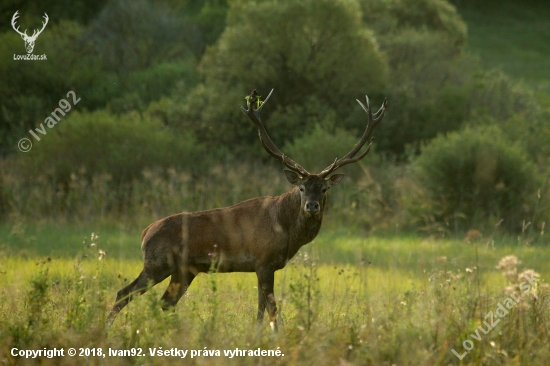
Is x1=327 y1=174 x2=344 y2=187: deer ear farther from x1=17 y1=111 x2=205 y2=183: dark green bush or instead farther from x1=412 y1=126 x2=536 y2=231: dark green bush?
x1=17 y1=111 x2=205 y2=183: dark green bush

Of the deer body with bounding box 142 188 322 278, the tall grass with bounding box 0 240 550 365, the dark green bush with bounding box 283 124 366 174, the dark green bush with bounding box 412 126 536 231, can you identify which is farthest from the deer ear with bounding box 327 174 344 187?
the dark green bush with bounding box 283 124 366 174

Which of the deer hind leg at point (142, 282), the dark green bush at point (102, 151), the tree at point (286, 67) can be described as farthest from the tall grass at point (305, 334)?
the tree at point (286, 67)

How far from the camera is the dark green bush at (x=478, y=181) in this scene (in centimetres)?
1667

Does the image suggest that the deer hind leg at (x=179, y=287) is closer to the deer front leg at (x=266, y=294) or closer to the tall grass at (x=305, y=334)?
the deer front leg at (x=266, y=294)

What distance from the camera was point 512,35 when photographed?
60125 mm

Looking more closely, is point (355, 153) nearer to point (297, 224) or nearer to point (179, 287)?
point (297, 224)

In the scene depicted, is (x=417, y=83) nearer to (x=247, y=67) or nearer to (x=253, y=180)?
(x=247, y=67)

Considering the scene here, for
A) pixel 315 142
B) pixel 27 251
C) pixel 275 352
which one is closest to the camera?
pixel 275 352

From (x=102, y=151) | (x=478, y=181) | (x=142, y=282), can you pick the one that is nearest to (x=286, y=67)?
(x=102, y=151)

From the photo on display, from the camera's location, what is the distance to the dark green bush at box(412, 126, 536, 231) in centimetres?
1667

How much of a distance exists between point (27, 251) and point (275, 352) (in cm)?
749

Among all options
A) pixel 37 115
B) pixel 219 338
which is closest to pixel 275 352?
pixel 219 338

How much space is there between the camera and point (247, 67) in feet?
78.9

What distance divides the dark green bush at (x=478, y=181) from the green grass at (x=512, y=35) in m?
31.6
